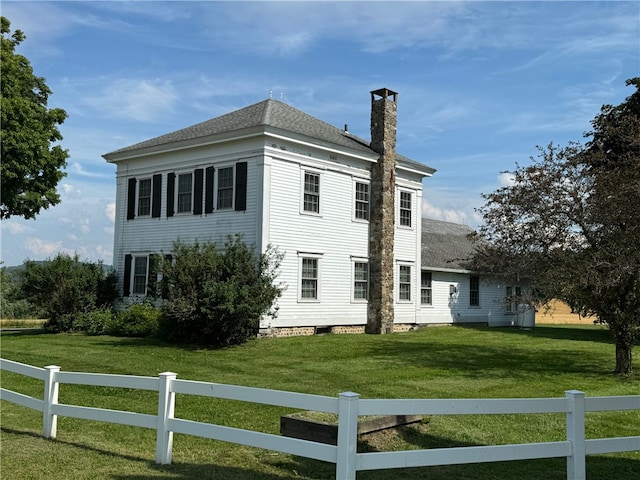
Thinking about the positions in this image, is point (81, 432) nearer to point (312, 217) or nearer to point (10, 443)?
point (10, 443)

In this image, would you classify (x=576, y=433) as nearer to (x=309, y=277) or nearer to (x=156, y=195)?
(x=309, y=277)

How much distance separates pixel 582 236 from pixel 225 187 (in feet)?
40.8

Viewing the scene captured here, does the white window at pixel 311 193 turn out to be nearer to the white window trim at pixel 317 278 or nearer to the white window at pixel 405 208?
the white window trim at pixel 317 278

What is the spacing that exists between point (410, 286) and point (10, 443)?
2159cm

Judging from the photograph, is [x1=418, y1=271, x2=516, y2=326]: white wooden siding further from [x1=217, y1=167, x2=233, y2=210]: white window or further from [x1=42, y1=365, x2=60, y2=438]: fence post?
[x1=42, y1=365, x2=60, y2=438]: fence post

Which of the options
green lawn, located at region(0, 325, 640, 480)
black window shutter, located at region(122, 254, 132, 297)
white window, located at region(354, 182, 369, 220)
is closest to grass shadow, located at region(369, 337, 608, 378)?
green lawn, located at region(0, 325, 640, 480)

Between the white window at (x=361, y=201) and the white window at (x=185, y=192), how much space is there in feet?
21.2

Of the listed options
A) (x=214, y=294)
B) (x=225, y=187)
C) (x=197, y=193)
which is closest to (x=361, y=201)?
(x=225, y=187)

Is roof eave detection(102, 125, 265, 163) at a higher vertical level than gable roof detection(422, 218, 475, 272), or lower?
higher

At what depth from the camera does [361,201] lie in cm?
2644

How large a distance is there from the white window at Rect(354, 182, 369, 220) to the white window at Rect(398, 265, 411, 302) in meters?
3.03

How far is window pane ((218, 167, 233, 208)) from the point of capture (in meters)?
23.8

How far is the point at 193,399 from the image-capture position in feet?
38.5

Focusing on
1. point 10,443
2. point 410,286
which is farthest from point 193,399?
point 410,286
